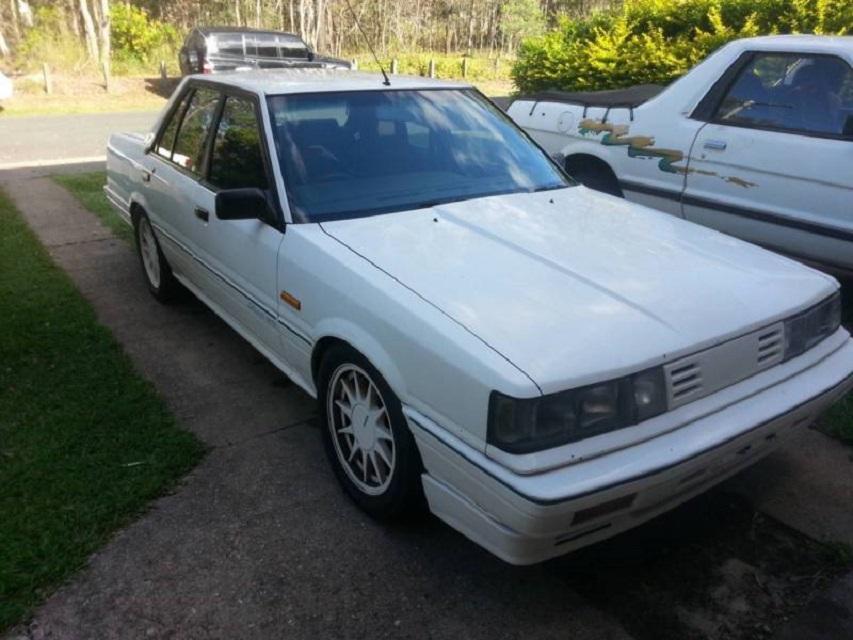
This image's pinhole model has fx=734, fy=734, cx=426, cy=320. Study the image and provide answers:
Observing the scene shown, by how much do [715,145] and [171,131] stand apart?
11.2ft

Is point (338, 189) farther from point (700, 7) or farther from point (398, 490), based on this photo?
point (700, 7)

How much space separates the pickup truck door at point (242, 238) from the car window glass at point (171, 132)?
0.72 m

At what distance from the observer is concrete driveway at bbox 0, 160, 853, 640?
2318mm

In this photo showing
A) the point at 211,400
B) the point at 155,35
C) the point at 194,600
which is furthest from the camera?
the point at 155,35

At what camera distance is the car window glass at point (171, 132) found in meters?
4.42

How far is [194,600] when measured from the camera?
2406mm

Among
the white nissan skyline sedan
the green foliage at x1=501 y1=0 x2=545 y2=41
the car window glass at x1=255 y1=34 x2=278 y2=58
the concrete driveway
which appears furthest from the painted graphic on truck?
the green foliage at x1=501 y1=0 x2=545 y2=41

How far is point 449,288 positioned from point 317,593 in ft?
3.64

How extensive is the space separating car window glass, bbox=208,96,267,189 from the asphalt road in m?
7.49

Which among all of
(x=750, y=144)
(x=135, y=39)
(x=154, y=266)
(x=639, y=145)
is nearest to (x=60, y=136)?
(x=154, y=266)

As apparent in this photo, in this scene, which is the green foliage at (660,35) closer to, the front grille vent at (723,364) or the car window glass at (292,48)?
the car window glass at (292,48)

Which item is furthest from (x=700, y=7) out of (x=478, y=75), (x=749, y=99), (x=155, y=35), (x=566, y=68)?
(x=155, y=35)

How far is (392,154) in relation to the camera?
11.1ft

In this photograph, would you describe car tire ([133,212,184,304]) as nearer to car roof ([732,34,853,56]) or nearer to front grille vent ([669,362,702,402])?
front grille vent ([669,362,702,402])
